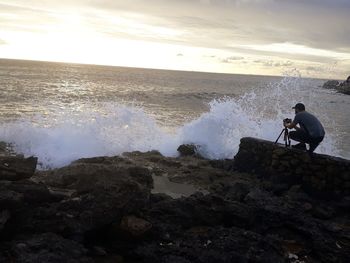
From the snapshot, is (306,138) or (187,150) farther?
(187,150)

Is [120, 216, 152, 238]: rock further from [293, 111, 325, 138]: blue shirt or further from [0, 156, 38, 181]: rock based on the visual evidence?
[293, 111, 325, 138]: blue shirt

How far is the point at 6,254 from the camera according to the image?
4785 mm

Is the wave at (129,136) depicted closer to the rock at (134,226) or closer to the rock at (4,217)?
the rock at (134,226)

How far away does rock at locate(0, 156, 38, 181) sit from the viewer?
6.35 metres

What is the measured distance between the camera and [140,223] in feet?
19.3

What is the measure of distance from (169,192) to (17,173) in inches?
127

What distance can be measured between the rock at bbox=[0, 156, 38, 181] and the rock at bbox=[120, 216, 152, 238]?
1.70m

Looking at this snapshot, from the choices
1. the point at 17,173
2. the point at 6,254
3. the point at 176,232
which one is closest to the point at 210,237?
the point at 176,232

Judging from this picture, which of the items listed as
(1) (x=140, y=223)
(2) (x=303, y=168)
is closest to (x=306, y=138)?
(2) (x=303, y=168)

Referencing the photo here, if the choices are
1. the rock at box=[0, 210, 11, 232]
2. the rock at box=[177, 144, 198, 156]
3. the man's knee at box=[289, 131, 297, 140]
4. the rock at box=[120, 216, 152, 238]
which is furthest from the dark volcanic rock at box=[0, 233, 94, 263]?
the rock at box=[177, 144, 198, 156]

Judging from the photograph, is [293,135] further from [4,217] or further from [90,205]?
[4,217]

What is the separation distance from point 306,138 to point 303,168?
644 millimetres

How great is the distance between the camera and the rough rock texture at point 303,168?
9086 mm

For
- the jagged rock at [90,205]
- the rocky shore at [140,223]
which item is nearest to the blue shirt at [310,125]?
the rocky shore at [140,223]
